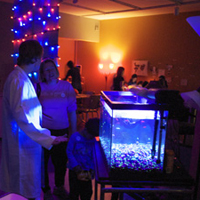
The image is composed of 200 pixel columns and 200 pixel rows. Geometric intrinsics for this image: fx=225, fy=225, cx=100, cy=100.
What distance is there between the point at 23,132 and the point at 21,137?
0.04 meters

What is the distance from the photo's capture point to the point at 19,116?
1559 millimetres

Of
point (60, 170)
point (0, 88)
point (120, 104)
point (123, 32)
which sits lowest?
point (60, 170)

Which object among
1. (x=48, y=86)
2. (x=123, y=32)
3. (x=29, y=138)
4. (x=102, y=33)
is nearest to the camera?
(x=29, y=138)

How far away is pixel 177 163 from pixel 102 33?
761 centimetres

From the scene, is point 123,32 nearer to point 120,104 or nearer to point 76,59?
point 76,59

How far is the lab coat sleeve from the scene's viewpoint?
5.13 feet

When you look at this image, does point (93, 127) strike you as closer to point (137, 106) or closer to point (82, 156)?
point (82, 156)

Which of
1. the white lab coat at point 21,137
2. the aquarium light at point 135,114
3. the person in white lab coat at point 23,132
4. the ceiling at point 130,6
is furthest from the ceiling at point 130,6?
the aquarium light at point 135,114

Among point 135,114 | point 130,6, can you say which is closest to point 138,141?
point 135,114

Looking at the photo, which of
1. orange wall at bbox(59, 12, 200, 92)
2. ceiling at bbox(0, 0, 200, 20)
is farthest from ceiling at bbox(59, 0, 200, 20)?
orange wall at bbox(59, 12, 200, 92)

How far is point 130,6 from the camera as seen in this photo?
6.04m

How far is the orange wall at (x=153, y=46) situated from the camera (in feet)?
21.2

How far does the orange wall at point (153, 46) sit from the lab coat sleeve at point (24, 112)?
5.72 m

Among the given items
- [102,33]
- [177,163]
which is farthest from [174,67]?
[177,163]
